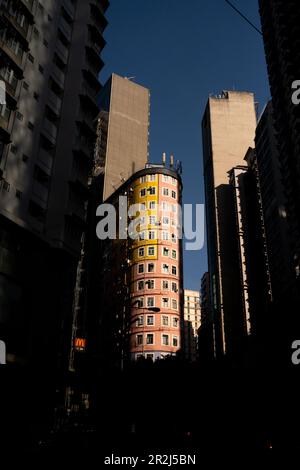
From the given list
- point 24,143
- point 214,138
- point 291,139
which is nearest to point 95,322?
point 291,139

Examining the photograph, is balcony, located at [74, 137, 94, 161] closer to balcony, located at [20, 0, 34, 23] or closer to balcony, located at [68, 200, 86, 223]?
balcony, located at [68, 200, 86, 223]

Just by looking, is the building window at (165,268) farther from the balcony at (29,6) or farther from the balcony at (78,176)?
the balcony at (29,6)

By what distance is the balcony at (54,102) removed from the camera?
3659cm

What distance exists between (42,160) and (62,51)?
12135mm

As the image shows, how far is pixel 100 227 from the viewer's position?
281 feet

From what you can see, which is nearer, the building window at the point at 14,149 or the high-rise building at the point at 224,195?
the building window at the point at 14,149

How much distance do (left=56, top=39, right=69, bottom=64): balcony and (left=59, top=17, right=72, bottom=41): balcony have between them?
1411mm

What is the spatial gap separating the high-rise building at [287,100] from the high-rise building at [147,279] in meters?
16.9

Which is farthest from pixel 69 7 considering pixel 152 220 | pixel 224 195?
pixel 224 195

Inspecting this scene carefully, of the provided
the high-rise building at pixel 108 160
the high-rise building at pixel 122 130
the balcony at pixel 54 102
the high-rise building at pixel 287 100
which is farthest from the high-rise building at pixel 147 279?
the balcony at pixel 54 102

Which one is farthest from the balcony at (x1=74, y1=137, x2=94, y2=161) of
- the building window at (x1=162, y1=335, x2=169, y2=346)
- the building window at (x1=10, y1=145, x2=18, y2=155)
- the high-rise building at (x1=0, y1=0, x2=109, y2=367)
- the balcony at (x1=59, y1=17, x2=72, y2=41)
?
the building window at (x1=162, y1=335, x2=169, y2=346)

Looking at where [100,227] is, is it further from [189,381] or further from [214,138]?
[214,138]

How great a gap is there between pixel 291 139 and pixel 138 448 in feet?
176

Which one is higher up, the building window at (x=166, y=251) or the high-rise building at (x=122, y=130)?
the high-rise building at (x=122, y=130)
